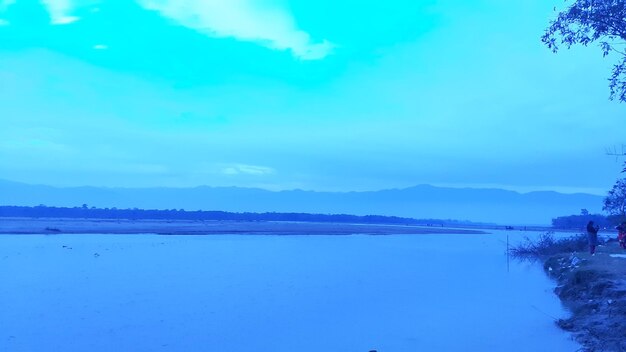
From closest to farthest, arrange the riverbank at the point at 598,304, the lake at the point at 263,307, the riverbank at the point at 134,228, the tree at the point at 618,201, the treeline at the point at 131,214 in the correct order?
the riverbank at the point at 598,304 → the lake at the point at 263,307 → the tree at the point at 618,201 → the riverbank at the point at 134,228 → the treeline at the point at 131,214

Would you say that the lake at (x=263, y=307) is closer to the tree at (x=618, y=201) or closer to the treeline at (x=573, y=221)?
the tree at (x=618, y=201)

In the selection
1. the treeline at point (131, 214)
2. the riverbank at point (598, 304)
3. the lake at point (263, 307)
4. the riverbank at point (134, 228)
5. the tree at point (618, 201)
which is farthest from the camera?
the treeline at point (131, 214)

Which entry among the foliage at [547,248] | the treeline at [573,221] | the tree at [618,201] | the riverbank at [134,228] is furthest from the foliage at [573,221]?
the tree at [618,201]

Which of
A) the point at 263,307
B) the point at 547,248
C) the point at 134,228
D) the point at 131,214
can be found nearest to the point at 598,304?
the point at 263,307

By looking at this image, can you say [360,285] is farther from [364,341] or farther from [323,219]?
[323,219]

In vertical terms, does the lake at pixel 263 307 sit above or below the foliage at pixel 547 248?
below

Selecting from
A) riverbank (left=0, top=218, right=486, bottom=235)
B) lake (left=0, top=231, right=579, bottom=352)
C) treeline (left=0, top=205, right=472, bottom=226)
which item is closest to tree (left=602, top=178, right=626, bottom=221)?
lake (left=0, top=231, right=579, bottom=352)

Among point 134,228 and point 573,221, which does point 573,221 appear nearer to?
point 573,221
